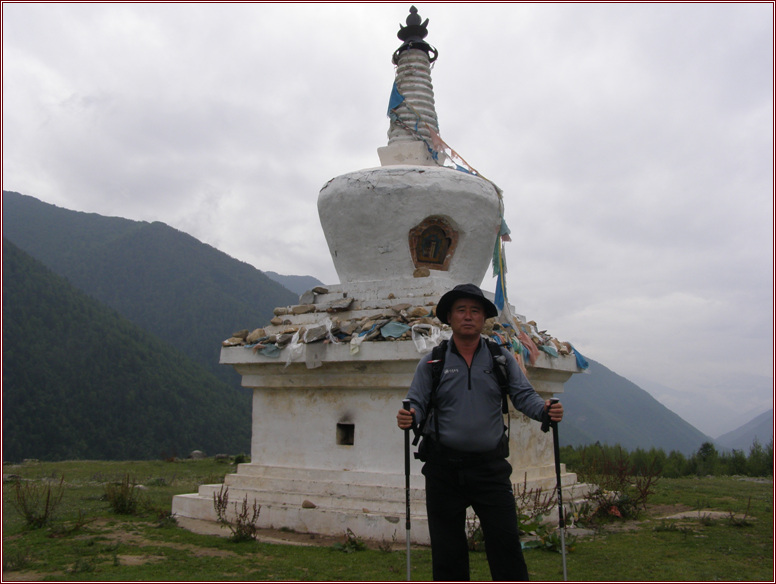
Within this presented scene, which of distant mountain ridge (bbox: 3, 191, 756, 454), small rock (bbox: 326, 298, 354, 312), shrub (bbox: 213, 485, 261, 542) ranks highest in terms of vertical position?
distant mountain ridge (bbox: 3, 191, 756, 454)

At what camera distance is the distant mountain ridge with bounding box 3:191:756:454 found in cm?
6950

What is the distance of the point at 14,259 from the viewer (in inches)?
1902

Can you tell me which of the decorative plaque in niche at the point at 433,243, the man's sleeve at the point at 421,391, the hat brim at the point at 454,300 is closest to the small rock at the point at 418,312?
the decorative plaque in niche at the point at 433,243

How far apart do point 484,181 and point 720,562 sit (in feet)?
16.0

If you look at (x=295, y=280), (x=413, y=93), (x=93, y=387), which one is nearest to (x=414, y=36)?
(x=413, y=93)

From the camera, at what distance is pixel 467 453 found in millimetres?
3656

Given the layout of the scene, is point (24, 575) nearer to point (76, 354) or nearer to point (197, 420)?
point (197, 420)

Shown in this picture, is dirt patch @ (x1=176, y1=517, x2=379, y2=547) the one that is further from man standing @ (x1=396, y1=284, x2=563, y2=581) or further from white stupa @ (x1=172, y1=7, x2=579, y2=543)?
man standing @ (x1=396, y1=284, x2=563, y2=581)

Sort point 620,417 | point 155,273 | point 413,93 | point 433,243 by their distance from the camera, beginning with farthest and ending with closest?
point 620,417 → point 155,273 → point 413,93 → point 433,243

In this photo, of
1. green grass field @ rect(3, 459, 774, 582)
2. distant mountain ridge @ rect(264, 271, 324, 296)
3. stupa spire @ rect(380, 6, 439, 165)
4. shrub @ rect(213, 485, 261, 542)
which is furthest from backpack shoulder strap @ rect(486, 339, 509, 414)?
distant mountain ridge @ rect(264, 271, 324, 296)

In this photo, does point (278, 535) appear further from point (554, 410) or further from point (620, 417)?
point (620, 417)

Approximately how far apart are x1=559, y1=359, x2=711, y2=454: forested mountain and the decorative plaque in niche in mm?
68488

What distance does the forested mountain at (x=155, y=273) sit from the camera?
227 ft

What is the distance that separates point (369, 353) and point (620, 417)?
97656 millimetres
